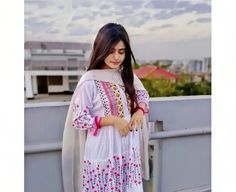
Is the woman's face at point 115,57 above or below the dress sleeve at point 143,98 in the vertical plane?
above

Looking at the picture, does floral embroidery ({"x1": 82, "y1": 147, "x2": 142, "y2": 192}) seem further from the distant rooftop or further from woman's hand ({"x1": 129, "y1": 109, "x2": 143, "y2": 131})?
the distant rooftop

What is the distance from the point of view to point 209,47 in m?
1.32

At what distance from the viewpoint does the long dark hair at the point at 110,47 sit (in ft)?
3.67

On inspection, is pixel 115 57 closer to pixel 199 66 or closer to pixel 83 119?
pixel 83 119

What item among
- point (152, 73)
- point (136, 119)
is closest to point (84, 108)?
point (136, 119)

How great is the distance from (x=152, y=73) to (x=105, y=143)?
0.86 ft

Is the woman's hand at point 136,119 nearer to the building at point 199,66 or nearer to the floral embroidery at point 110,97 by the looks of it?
the floral embroidery at point 110,97

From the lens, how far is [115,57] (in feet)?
3.69

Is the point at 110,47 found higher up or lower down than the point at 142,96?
higher up

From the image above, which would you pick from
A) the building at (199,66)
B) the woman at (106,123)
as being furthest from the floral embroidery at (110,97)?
the building at (199,66)
